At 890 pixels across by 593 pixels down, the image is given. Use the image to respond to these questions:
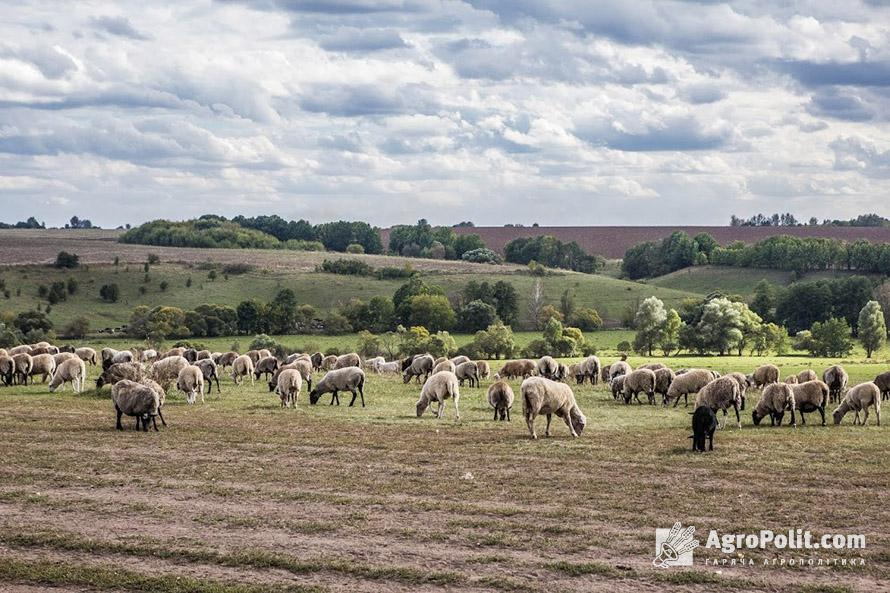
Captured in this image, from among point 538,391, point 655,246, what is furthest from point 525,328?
point 538,391

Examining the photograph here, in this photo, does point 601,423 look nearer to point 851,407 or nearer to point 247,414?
point 851,407

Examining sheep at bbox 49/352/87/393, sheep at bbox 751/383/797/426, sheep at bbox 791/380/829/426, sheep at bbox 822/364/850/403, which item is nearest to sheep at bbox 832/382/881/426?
sheep at bbox 791/380/829/426

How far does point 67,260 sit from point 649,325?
77.4 m

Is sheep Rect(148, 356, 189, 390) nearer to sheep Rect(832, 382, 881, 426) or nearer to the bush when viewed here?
sheep Rect(832, 382, 881, 426)

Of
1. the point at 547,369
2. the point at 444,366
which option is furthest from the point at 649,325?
the point at 444,366

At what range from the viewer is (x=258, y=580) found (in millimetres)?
13516

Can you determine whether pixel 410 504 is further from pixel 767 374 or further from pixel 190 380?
pixel 767 374

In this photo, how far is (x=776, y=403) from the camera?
30.4 metres

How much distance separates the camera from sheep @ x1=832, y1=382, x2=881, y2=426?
31.2m

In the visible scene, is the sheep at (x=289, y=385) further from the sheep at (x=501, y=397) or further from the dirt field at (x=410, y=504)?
the sheep at (x=501, y=397)

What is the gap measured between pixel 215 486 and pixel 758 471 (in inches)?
451

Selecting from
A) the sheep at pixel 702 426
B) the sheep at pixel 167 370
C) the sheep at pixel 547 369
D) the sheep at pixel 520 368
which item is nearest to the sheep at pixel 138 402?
the sheep at pixel 167 370

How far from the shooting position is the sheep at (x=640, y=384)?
39.5 meters

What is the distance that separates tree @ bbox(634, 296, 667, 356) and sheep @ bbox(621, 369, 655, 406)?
178 feet
